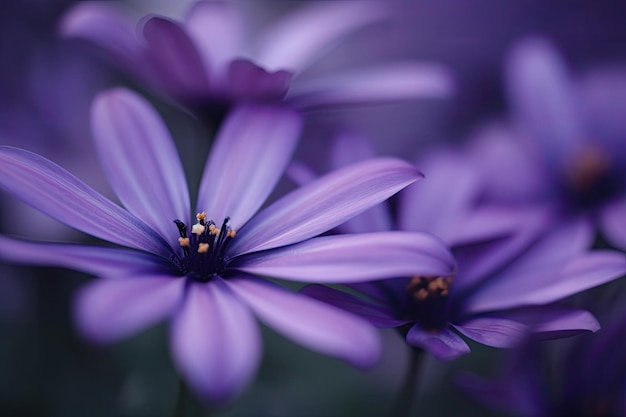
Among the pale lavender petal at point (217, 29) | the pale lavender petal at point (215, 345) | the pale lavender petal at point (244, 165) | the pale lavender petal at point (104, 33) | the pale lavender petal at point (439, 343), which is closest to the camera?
the pale lavender petal at point (215, 345)

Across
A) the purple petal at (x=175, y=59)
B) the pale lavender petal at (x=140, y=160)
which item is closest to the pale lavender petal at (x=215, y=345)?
the pale lavender petal at (x=140, y=160)

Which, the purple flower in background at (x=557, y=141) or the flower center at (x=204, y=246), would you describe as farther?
the purple flower in background at (x=557, y=141)

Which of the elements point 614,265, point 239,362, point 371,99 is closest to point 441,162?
point 371,99

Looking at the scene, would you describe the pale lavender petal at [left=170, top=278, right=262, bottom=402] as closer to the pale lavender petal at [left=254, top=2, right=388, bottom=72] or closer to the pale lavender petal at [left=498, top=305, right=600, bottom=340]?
the pale lavender petal at [left=498, top=305, right=600, bottom=340]

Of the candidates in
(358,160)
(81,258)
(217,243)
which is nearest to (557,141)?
(358,160)

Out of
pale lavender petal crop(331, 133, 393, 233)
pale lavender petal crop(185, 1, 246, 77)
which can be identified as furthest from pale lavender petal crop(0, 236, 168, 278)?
pale lavender petal crop(185, 1, 246, 77)

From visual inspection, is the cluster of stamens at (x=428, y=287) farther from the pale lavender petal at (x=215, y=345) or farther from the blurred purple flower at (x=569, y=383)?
the pale lavender petal at (x=215, y=345)
